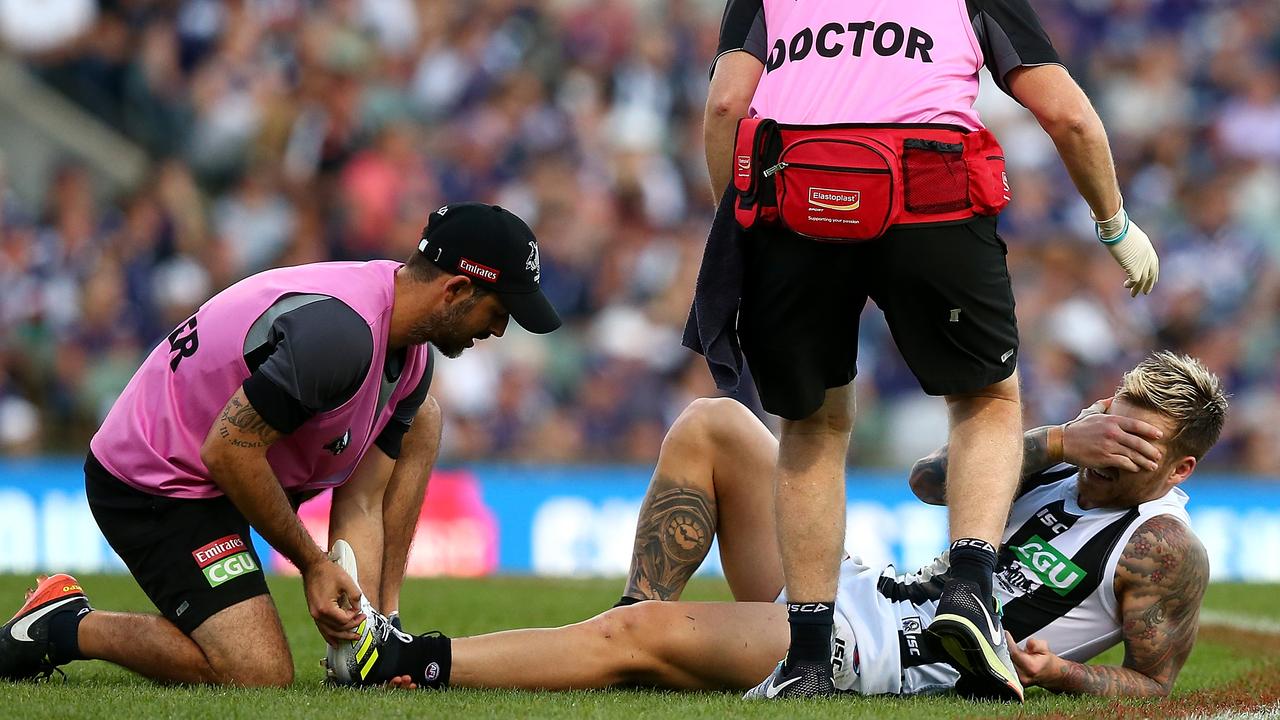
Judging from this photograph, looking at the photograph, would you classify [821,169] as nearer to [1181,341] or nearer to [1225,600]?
[1225,600]

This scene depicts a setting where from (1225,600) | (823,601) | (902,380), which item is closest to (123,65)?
(902,380)

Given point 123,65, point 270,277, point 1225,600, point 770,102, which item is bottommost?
point 1225,600

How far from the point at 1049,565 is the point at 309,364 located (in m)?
2.13

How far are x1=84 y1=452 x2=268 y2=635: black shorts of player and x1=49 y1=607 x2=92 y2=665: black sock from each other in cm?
23

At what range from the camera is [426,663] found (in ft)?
14.0

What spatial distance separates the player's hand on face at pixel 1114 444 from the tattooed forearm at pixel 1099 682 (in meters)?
0.55

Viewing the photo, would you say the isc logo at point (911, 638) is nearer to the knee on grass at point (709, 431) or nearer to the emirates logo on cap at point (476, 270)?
the knee on grass at point (709, 431)

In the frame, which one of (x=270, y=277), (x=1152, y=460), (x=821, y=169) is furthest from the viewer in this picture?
(x=270, y=277)

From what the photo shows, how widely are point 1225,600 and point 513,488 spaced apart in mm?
4768

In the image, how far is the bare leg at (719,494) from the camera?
484cm

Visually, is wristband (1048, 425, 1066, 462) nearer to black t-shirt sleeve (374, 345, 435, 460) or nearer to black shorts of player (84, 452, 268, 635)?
black t-shirt sleeve (374, 345, 435, 460)

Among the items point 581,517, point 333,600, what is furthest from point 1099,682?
point 581,517

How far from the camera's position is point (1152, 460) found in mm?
4305

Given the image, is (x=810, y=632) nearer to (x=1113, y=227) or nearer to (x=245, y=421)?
(x=1113, y=227)
